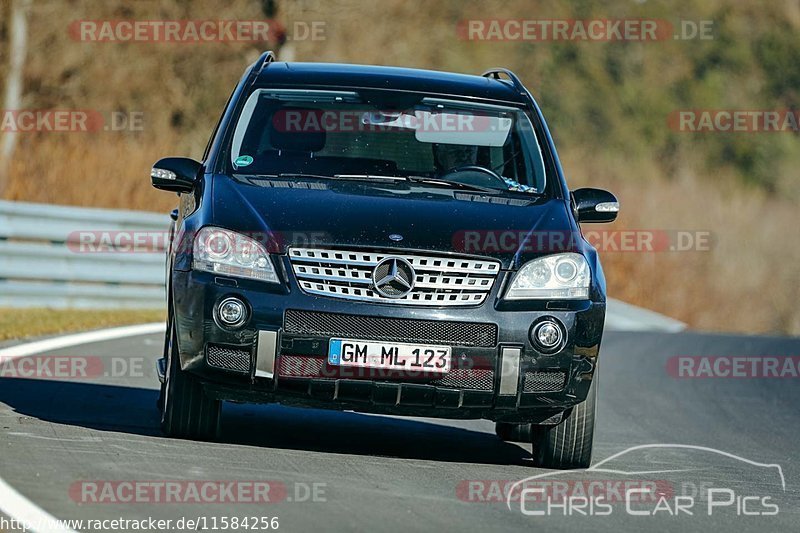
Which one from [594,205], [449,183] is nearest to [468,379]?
[449,183]

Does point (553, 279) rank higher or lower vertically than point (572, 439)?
higher

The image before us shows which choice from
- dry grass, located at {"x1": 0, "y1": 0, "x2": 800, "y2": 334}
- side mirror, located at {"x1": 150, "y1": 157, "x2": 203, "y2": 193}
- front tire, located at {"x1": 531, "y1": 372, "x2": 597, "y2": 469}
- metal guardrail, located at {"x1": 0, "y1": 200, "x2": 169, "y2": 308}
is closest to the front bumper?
front tire, located at {"x1": 531, "y1": 372, "x2": 597, "y2": 469}

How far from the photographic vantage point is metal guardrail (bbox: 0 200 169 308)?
14.7 m

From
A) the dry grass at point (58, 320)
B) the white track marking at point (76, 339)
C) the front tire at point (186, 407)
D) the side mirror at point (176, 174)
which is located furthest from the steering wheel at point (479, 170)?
the dry grass at point (58, 320)

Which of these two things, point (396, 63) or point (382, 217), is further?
point (396, 63)

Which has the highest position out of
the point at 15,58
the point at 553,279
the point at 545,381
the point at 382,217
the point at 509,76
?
the point at 15,58

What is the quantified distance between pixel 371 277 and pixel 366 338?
0.88 ft

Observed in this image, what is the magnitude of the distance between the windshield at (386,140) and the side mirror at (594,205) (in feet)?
0.67

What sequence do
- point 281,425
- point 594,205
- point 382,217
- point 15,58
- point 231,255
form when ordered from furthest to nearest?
1. point 15,58
2. point 281,425
3. point 594,205
4. point 382,217
5. point 231,255

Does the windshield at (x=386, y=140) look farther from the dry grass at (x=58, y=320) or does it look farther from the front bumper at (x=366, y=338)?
the dry grass at (x=58, y=320)

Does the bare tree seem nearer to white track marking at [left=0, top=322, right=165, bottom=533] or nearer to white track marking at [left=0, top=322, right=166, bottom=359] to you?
white track marking at [left=0, top=322, right=165, bottom=533]

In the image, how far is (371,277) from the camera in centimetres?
688

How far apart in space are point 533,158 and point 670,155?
159ft

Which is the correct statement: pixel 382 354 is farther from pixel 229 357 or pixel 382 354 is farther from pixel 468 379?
pixel 229 357
